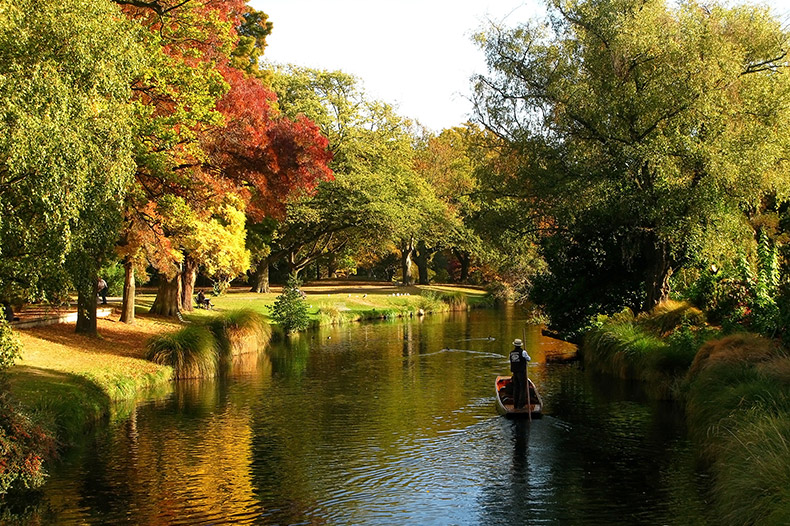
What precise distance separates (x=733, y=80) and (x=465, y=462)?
1519 cm

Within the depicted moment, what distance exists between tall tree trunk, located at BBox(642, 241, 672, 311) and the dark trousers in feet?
32.1

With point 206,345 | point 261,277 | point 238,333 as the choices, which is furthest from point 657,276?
point 261,277

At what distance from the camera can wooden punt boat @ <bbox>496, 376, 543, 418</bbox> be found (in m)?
19.2

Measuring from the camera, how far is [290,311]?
39.8 m

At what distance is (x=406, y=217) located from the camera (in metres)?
56.6

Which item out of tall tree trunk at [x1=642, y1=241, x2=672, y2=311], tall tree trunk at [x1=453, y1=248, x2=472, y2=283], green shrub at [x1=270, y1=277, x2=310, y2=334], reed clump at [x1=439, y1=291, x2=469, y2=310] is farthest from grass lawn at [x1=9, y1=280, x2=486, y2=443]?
tall tree trunk at [x1=453, y1=248, x2=472, y2=283]

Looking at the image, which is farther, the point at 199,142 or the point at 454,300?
the point at 454,300

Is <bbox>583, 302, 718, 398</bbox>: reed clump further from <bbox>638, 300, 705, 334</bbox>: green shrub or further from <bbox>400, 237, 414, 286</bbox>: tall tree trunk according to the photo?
<bbox>400, 237, 414, 286</bbox>: tall tree trunk

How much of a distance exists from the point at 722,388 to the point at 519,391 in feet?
16.4

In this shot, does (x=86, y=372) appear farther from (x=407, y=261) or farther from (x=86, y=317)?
(x=407, y=261)

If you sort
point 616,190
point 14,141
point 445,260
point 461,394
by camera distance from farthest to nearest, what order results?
point 445,260 → point 616,190 → point 461,394 → point 14,141

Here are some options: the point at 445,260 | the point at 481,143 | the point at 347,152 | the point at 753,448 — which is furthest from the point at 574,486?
the point at 445,260

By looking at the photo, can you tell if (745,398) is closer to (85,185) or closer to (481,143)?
(85,185)

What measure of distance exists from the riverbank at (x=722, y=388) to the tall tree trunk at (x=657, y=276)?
1.01 metres
